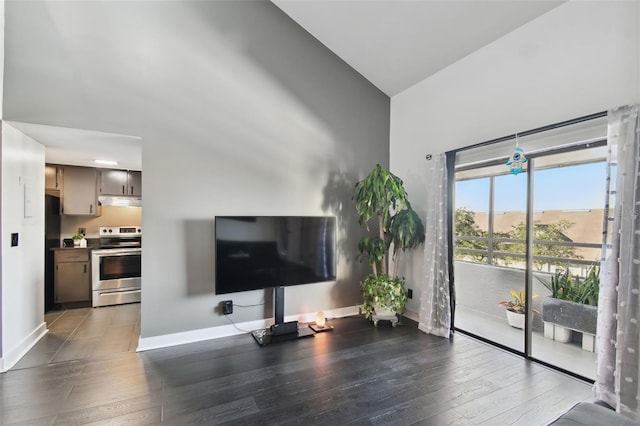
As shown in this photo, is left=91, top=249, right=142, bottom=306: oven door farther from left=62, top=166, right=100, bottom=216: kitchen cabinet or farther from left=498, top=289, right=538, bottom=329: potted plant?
left=498, top=289, right=538, bottom=329: potted plant

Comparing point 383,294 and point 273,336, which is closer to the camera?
point 273,336

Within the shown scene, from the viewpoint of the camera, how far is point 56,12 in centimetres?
265

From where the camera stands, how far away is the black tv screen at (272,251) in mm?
3035

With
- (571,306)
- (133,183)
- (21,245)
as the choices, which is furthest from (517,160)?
(133,183)

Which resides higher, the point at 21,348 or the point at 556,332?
the point at 556,332

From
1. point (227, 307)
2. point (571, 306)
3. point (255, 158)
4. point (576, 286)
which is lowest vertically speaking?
point (227, 307)

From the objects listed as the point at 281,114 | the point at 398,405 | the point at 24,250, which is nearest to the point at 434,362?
the point at 398,405

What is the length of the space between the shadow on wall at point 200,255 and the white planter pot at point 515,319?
11.0ft

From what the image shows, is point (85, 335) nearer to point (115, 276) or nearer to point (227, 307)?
point (115, 276)

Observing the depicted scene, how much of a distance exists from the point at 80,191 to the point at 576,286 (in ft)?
20.7

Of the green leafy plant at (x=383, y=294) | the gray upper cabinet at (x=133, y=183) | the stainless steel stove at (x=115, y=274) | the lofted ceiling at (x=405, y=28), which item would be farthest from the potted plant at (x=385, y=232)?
the gray upper cabinet at (x=133, y=183)

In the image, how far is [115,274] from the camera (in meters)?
4.32

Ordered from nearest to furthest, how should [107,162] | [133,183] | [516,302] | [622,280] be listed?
[622,280]
[516,302]
[107,162]
[133,183]

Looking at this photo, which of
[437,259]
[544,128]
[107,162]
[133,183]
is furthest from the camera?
[133,183]
